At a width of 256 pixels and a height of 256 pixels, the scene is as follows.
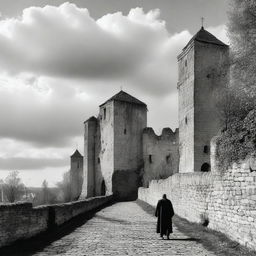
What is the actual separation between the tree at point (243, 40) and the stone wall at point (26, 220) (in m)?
11.3

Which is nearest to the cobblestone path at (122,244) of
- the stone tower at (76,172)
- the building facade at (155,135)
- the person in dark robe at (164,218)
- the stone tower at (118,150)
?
the person in dark robe at (164,218)

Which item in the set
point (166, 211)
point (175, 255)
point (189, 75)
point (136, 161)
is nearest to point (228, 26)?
point (189, 75)

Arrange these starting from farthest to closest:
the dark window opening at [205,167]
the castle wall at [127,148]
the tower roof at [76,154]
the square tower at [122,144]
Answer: the tower roof at [76,154] → the square tower at [122,144] → the castle wall at [127,148] → the dark window opening at [205,167]

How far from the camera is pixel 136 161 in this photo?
40.5m

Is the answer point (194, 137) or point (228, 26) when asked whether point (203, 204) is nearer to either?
point (228, 26)

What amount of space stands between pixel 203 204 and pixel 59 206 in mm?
5254

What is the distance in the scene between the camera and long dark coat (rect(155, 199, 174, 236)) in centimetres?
1041

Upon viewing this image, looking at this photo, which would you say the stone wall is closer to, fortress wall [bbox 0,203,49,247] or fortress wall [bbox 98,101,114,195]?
fortress wall [bbox 0,203,49,247]

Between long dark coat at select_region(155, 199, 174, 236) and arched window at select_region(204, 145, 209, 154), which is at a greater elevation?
arched window at select_region(204, 145, 209, 154)

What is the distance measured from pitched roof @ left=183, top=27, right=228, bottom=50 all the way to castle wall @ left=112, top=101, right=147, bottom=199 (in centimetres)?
1125

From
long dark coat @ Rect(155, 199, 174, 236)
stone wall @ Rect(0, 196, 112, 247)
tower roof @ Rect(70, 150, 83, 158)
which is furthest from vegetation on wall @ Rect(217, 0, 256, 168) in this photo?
tower roof @ Rect(70, 150, 83, 158)

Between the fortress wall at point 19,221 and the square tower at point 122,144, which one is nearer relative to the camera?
the fortress wall at point 19,221

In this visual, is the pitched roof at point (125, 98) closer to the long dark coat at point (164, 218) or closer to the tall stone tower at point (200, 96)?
the tall stone tower at point (200, 96)

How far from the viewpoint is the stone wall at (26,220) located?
9375 millimetres
